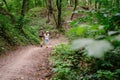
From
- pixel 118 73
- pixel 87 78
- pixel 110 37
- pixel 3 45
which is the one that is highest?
pixel 110 37

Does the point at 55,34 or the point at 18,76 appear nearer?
the point at 18,76

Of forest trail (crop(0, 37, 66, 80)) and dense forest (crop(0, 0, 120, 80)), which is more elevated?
dense forest (crop(0, 0, 120, 80))

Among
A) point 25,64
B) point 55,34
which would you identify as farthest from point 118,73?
point 55,34

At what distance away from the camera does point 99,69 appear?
17.0ft

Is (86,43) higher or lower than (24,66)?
higher

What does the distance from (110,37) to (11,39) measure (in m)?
13.3

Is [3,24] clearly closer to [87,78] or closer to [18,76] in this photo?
[18,76]

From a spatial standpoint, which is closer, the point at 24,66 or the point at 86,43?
the point at 86,43

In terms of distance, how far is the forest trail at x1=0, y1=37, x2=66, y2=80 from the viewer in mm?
8062

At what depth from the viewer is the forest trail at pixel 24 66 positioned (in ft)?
26.5

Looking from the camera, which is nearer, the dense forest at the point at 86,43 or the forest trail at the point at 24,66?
the dense forest at the point at 86,43

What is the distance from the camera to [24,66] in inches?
372

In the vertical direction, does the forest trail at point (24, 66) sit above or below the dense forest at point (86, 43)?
below

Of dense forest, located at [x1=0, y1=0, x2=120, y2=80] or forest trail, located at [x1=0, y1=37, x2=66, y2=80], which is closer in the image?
dense forest, located at [x1=0, y1=0, x2=120, y2=80]
